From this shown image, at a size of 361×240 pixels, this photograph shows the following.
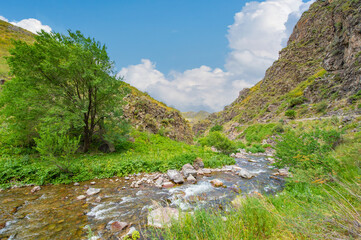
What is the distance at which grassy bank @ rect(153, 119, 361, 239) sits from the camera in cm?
198

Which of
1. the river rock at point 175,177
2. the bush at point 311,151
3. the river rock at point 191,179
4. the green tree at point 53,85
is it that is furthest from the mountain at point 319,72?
the green tree at point 53,85

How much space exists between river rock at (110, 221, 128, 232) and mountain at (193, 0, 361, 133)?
28106 mm

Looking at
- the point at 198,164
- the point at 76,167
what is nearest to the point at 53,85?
the point at 76,167

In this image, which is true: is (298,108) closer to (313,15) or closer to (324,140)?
(324,140)

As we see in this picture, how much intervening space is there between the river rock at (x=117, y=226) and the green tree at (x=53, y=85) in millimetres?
7732

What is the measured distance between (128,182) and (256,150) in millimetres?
21424

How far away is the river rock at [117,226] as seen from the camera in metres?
4.41

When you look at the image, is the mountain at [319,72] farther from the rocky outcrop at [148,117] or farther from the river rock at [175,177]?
the rocky outcrop at [148,117]

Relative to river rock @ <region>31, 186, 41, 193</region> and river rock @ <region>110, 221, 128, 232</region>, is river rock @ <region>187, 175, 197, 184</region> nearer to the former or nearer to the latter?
river rock @ <region>110, 221, 128, 232</region>

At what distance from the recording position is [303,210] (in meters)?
3.17

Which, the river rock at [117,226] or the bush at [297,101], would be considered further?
the bush at [297,101]

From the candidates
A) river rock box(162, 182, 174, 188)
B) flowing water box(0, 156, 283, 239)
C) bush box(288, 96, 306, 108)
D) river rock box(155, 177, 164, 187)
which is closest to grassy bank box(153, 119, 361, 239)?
flowing water box(0, 156, 283, 239)

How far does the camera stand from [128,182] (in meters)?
8.52

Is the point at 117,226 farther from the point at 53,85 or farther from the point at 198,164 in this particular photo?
the point at 53,85
